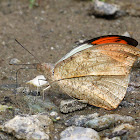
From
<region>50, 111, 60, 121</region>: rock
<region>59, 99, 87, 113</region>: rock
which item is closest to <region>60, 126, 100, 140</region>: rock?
<region>50, 111, 60, 121</region>: rock

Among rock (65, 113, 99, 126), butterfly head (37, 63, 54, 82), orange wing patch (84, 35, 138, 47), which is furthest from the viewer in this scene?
butterfly head (37, 63, 54, 82)

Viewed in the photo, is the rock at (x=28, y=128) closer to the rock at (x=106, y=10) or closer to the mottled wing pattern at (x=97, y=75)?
the mottled wing pattern at (x=97, y=75)

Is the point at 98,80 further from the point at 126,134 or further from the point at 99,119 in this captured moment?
the point at 126,134

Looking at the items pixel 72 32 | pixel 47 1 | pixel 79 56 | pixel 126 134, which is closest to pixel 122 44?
pixel 79 56

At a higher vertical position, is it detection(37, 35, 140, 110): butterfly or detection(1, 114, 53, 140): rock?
detection(37, 35, 140, 110): butterfly

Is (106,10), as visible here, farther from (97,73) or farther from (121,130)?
(121,130)

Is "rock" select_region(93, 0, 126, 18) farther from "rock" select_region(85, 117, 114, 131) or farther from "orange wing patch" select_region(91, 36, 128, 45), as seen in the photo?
"rock" select_region(85, 117, 114, 131)
